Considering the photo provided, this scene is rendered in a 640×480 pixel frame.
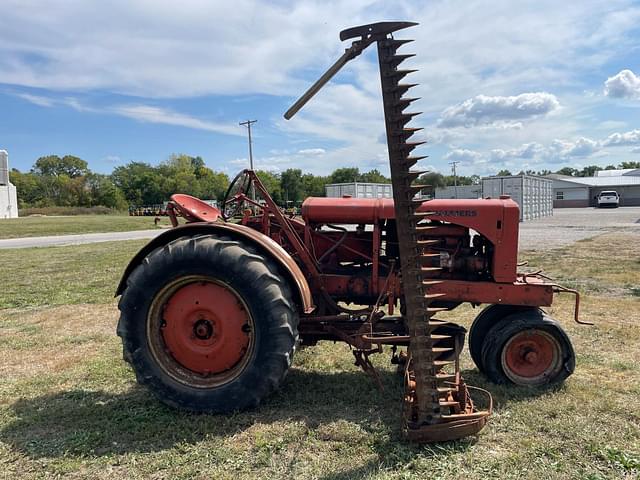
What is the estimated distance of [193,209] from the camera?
14.0 ft

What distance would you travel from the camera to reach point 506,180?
2778 cm

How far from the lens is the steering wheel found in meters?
4.35

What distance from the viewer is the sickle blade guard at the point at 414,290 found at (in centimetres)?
284

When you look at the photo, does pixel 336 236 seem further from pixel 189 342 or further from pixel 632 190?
pixel 632 190

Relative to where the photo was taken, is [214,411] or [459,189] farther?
[459,189]

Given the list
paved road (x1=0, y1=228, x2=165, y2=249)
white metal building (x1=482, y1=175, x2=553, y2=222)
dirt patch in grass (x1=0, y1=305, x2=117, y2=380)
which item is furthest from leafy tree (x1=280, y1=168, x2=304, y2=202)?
dirt patch in grass (x1=0, y1=305, x2=117, y2=380)

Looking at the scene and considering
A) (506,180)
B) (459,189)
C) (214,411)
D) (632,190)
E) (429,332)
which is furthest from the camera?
(632,190)

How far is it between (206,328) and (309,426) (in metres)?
1.05

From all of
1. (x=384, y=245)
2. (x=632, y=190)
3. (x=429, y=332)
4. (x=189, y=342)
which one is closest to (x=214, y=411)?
(x=189, y=342)

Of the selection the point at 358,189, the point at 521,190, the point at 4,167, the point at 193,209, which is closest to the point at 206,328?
the point at 193,209

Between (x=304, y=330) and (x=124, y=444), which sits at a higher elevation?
(x=304, y=330)

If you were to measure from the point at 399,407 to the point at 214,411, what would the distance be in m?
1.39

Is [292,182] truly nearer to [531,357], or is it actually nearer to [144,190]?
[144,190]

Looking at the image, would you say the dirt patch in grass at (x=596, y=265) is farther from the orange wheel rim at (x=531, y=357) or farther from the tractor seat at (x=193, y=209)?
the tractor seat at (x=193, y=209)
